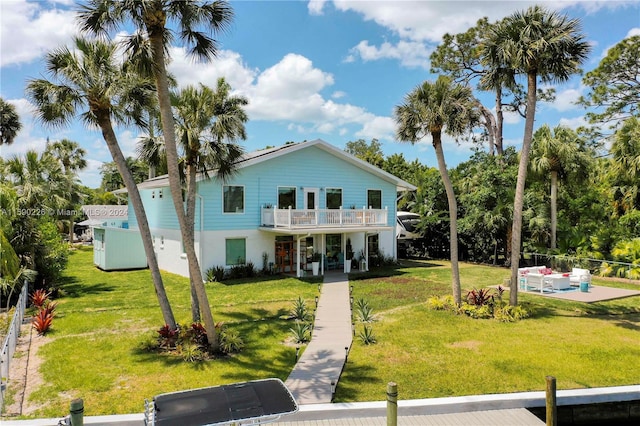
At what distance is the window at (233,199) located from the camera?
21781 millimetres

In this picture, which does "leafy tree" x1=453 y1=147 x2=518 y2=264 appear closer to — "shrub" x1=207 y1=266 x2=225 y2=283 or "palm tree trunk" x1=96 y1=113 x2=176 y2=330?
"shrub" x1=207 y1=266 x2=225 y2=283

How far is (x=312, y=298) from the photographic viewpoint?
55.6 feet

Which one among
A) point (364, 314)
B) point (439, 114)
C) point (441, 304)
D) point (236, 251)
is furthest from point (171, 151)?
point (236, 251)

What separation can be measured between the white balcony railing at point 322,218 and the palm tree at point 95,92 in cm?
1070

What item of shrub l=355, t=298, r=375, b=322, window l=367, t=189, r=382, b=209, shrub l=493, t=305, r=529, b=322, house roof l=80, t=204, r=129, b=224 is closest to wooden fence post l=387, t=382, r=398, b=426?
shrub l=355, t=298, r=375, b=322

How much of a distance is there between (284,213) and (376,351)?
39.8 ft

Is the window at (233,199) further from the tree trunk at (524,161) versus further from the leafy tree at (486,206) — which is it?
the leafy tree at (486,206)

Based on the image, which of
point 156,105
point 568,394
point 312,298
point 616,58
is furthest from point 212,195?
point 616,58

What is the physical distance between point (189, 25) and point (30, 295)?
12.7 m

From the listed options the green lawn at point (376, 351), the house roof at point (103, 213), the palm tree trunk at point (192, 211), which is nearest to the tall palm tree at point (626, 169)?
the green lawn at point (376, 351)

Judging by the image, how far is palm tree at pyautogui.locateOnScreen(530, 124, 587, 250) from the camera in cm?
2377

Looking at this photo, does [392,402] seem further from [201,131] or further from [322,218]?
[322,218]

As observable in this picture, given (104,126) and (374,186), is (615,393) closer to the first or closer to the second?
(104,126)

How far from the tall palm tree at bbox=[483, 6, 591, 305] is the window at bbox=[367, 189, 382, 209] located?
43.4ft
